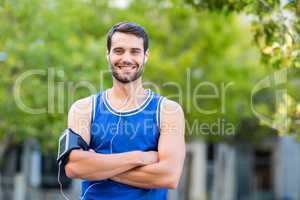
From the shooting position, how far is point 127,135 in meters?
3.68

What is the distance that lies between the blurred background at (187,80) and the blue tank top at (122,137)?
211cm

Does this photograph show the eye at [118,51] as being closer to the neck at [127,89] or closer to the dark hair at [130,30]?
the dark hair at [130,30]

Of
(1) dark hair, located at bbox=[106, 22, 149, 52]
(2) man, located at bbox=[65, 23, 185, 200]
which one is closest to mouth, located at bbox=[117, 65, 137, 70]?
(2) man, located at bbox=[65, 23, 185, 200]

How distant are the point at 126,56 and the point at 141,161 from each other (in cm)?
59

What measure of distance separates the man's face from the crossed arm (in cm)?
26

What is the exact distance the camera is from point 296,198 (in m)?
26.2

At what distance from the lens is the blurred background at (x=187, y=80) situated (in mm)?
6967

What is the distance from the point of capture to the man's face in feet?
12.0

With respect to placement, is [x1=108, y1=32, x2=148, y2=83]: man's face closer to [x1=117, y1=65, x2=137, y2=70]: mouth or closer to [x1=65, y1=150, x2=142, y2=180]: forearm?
[x1=117, y1=65, x2=137, y2=70]: mouth

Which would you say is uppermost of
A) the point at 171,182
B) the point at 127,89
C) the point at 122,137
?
the point at 127,89

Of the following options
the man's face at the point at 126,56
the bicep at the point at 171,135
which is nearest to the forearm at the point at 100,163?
the bicep at the point at 171,135

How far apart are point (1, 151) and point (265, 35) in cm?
1066

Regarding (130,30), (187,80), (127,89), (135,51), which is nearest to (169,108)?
(127,89)

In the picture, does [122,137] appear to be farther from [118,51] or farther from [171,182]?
[118,51]
